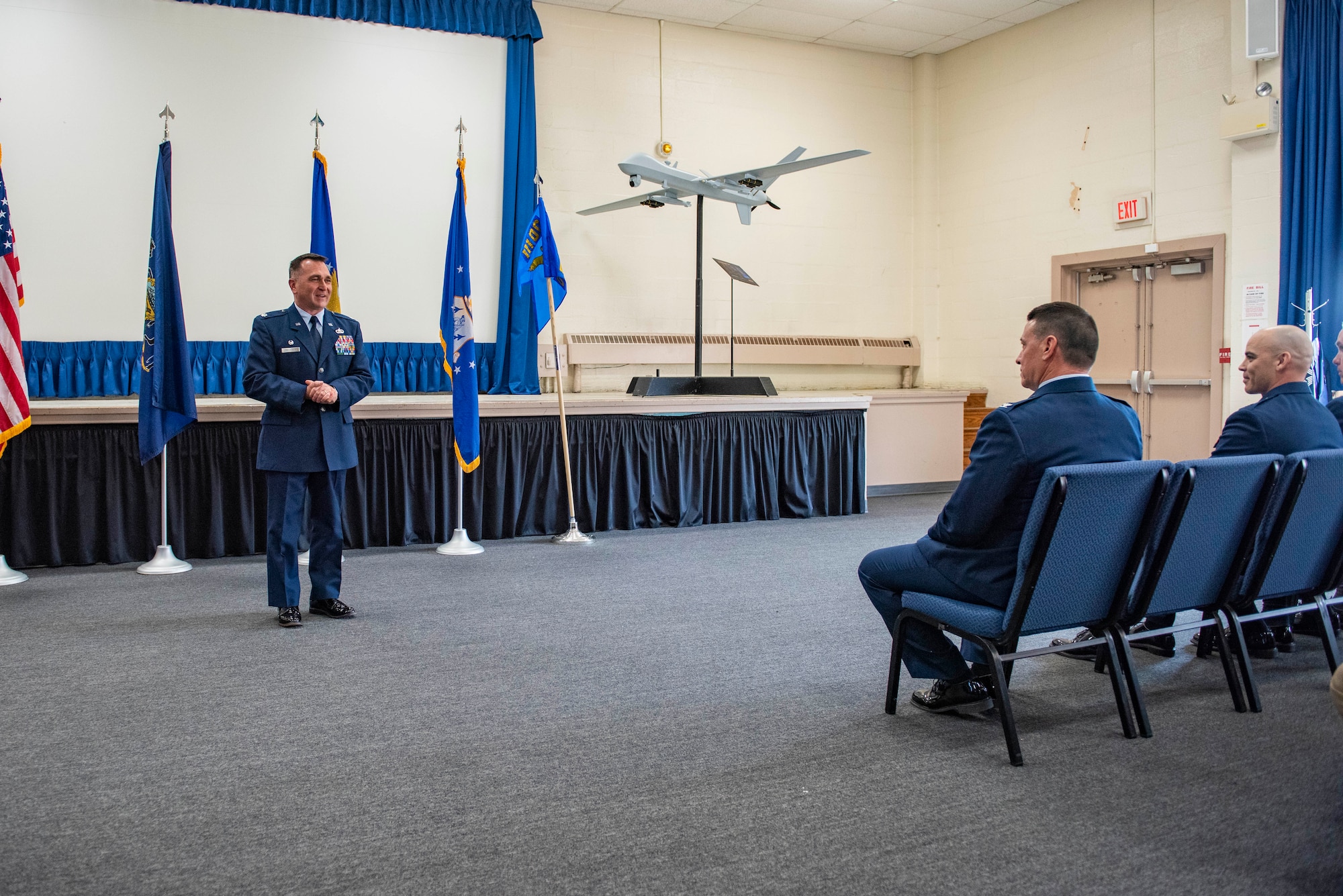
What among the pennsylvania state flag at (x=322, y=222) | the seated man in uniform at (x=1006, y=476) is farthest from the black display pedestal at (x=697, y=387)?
the seated man in uniform at (x=1006, y=476)

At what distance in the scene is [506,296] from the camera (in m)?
6.98

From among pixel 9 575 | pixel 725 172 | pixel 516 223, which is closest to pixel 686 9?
pixel 725 172

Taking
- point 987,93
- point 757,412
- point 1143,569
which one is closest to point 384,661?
point 1143,569

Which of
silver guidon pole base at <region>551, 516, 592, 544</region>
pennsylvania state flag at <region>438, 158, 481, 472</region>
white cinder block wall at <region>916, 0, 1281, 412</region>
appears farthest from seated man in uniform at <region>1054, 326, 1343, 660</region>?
white cinder block wall at <region>916, 0, 1281, 412</region>

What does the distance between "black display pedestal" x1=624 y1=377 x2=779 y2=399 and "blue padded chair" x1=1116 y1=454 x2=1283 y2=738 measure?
13.7ft

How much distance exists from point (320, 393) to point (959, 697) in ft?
8.68

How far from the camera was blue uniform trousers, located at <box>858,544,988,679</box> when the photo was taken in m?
2.61

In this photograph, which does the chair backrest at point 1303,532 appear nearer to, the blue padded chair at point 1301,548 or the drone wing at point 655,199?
the blue padded chair at point 1301,548

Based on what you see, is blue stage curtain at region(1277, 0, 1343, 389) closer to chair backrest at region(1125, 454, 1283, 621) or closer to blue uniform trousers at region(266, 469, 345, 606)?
chair backrest at region(1125, 454, 1283, 621)

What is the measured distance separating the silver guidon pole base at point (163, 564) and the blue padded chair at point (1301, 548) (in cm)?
461

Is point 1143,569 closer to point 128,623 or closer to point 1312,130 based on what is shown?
point 128,623

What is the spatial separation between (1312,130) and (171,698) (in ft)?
22.1

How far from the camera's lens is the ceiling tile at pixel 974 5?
23.9 feet

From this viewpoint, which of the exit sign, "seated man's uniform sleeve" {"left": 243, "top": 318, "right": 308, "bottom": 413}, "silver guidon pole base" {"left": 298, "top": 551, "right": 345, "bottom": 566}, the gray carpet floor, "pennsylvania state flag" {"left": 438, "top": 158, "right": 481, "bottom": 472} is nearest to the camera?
the gray carpet floor
